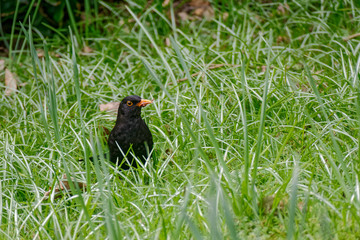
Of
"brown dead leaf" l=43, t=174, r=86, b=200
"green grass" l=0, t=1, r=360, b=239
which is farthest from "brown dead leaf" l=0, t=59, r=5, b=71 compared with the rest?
"brown dead leaf" l=43, t=174, r=86, b=200

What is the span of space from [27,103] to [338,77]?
6.74ft

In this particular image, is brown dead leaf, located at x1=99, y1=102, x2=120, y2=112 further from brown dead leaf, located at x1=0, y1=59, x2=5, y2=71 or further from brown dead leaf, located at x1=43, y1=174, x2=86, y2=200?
brown dead leaf, located at x1=0, y1=59, x2=5, y2=71

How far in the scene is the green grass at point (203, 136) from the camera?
197 centimetres

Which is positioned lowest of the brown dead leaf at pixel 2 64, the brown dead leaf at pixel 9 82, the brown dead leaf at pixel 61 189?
the brown dead leaf at pixel 61 189

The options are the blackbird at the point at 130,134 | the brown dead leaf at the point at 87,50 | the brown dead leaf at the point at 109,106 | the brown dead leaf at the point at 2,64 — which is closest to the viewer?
the blackbird at the point at 130,134

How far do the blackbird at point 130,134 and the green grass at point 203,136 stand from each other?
11cm

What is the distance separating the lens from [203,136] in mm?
2906

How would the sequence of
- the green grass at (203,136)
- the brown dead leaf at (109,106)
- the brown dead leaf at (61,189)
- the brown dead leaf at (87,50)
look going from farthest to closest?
the brown dead leaf at (87,50) → the brown dead leaf at (109,106) → the brown dead leaf at (61,189) → the green grass at (203,136)

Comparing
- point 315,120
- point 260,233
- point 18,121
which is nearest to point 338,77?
point 315,120

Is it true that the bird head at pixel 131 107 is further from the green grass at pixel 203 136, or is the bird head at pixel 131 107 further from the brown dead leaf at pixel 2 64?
the brown dead leaf at pixel 2 64

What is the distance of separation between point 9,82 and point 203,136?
1.86 m

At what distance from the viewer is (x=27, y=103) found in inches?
140

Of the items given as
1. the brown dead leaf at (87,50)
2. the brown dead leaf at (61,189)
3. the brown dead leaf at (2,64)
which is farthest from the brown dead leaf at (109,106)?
the brown dead leaf at (2,64)

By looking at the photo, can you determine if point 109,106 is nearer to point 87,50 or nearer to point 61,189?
point 61,189
